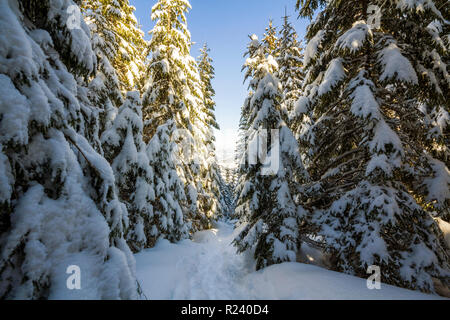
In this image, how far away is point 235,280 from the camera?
6727 mm

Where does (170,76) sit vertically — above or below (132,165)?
above

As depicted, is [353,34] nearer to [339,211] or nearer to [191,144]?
[339,211]

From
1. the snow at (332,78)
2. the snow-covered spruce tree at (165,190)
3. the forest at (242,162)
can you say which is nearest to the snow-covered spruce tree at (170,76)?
the forest at (242,162)

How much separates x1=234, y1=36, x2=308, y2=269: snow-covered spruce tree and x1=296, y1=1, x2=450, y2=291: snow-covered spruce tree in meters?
0.81

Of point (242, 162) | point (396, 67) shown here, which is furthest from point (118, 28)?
point (396, 67)

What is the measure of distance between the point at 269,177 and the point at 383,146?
11.6 feet

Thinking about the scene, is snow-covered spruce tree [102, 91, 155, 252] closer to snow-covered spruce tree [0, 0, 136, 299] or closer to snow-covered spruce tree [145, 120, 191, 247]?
snow-covered spruce tree [145, 120, 191, 247]

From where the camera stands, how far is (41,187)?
1.82m

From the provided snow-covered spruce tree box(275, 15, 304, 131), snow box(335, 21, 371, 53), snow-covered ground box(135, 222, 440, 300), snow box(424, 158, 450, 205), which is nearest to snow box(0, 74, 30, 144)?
snow-covered ground box(135, 222, 440, 300)

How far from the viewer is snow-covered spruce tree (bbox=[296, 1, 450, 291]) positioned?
4.40m

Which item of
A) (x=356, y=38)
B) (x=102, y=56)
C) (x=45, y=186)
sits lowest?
(x=45, y=186)

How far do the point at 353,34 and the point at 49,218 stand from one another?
23.2 ft

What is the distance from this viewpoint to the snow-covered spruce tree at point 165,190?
9.03m

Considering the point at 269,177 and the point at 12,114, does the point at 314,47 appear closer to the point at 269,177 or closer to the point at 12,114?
the point at 269,177
